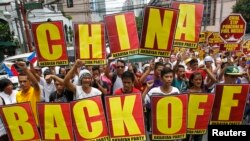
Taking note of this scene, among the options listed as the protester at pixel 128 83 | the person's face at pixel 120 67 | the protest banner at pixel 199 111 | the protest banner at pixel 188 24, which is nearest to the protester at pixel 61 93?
the protester at pixel 128 83

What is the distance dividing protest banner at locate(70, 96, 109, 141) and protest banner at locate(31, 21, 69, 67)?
0.79m

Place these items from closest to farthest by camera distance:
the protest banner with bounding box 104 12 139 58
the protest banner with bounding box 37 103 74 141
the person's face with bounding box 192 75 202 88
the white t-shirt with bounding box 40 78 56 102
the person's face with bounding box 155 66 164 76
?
1. the protest banner with bounding box 37 103 74 141
2. the person's face with bounding box 192 75 202 88
3. the protest banner with bounding box 104 12 139 58
4. the white t-shirt with bounding box 40 78 56 102
5. the person's face with bounding box 155 66 164 76

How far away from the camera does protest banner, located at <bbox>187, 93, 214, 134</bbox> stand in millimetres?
3598

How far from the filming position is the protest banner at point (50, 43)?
3.90 m

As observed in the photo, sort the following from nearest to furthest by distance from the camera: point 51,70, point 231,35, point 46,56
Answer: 1. point 46,56
2. point 51,70
3. point 231,35

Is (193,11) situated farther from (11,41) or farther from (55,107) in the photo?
(11,41)

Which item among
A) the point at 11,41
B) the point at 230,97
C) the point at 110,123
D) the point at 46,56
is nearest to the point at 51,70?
the point at 46,56

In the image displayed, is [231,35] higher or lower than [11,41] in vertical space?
higher

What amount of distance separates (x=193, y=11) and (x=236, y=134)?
2031 mm

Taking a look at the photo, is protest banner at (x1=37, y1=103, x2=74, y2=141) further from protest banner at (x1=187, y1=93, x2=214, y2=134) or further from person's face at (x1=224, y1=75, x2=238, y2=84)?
person's face at (x1=224, y1=75, x2=238, y2=84)

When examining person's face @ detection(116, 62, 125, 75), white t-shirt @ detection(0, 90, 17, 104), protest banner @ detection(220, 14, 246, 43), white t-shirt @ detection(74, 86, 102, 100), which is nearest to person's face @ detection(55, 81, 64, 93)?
white t-shirt @ detection(74, 86, 102, 100)

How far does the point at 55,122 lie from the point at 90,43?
1180mm

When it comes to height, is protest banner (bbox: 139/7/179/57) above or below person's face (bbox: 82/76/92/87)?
above

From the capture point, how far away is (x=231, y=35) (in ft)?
24.3
